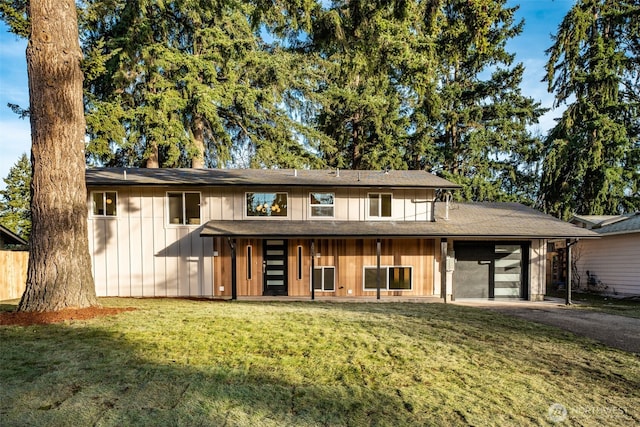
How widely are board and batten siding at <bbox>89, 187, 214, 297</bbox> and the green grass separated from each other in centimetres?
619

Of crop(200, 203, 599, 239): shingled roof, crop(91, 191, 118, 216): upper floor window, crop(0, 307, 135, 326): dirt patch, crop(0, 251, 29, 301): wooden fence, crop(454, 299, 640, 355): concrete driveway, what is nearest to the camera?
crop(0, 307, 135, 326): dirt patch

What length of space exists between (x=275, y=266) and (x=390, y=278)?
14.0ft

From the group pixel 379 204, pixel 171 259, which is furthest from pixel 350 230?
pixel 171 259

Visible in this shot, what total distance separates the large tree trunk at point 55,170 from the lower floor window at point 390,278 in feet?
28.7

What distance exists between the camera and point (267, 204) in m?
13.2

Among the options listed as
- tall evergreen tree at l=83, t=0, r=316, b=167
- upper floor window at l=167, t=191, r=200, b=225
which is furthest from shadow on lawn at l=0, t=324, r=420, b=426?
tall evergreen tree at l=83, t=0, r=316, b=167

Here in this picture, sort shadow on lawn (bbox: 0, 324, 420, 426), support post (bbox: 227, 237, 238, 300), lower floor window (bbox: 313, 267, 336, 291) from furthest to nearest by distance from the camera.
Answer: lower floor window (bbox: 313, 267, 336, 291), support post (bbox: 227, 237, 238, 300), shadow on lawn (bbox: 0, 324, 420, 426)

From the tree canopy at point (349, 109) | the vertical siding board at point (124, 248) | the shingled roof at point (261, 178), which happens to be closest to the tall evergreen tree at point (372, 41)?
the shingled roof at point (261, 178)

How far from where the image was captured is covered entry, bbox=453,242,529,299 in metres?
13.4

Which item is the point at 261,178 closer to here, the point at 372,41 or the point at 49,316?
the point at 372,41

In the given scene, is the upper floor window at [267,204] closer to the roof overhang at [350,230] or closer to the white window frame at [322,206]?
the roof overhang at [350,230]

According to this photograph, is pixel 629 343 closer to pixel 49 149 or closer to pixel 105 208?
pixel 49 149

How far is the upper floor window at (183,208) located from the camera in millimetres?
12703

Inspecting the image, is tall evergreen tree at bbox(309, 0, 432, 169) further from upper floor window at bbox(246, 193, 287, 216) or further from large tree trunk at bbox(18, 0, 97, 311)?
upper floor window at bbox(246, 193, 287, 216)
